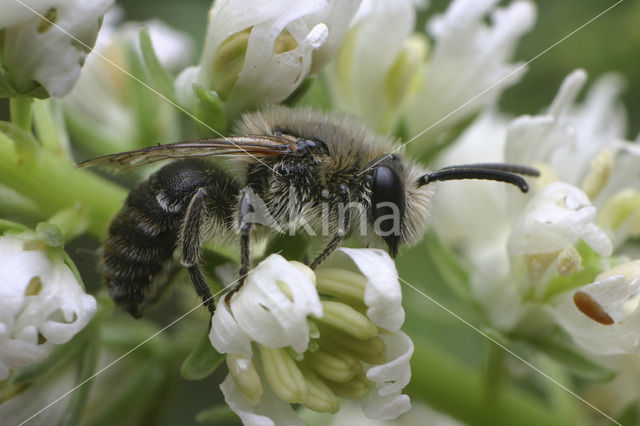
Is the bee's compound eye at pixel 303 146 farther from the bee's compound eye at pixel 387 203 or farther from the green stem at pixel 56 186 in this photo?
the green stem at pixel 56 186

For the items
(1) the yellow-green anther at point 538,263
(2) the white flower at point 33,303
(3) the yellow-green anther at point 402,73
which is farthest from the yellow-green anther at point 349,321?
(3) the yellow-green anther at point 402,73

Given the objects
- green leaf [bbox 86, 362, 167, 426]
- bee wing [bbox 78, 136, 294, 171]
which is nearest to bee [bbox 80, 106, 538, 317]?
bee wing [bbox 78, 136, 294, 171]

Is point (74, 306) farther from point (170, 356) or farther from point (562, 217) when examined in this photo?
point (562, 217)

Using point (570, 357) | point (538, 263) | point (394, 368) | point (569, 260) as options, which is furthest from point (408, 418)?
point (394, 368)

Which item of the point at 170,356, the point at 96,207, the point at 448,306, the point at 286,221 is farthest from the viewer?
the point at 448,306

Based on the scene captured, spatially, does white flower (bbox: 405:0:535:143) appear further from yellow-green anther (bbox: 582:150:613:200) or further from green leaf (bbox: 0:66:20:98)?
green leaf (bbox: 0:66:20:98)

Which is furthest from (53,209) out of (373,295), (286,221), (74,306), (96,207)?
(373,295)
